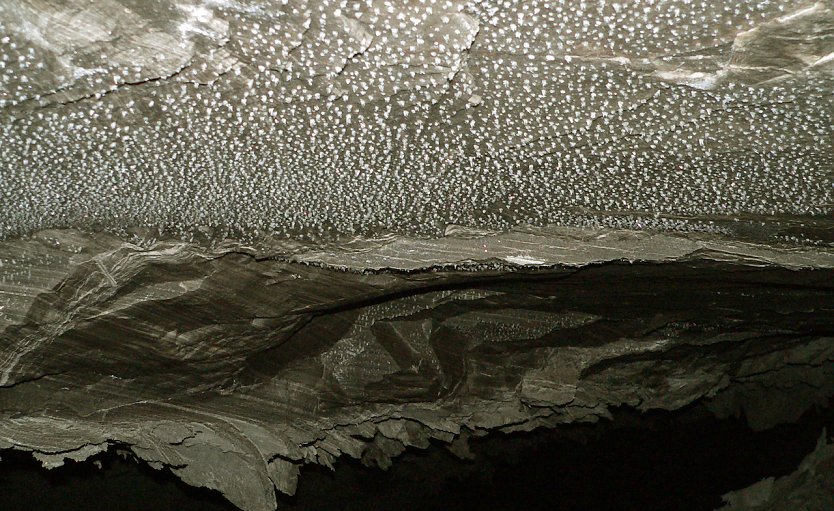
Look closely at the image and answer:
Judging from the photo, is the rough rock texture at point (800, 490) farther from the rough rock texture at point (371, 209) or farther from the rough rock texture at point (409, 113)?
the rough rock texture at point (409, 113)

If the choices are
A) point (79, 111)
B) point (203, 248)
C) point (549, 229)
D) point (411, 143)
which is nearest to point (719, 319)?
point (549, 229)

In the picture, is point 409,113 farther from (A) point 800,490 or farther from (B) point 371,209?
(A) point 800,490

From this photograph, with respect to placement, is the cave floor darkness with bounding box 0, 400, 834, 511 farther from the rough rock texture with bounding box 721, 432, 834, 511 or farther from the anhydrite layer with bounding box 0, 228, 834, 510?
the anhydrite layer with bounding box 0, 228, 834, 510

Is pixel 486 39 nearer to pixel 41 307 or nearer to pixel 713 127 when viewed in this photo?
pixel 713 127

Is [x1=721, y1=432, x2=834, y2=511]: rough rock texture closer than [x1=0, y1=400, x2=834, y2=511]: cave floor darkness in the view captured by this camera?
No

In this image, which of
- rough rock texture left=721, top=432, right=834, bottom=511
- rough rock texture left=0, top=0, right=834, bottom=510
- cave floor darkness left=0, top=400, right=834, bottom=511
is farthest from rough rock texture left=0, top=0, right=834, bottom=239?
rough rock texture left=721, top=432, right=834, bottom=511

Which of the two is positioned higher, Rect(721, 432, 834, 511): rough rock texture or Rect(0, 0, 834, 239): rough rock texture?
Rect(0, 0, 834, 239): rough rock texture

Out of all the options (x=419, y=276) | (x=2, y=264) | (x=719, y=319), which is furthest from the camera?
(x=719, y=319)

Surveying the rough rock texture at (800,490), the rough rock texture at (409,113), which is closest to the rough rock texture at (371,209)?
the rough rock texture at (409,113)
